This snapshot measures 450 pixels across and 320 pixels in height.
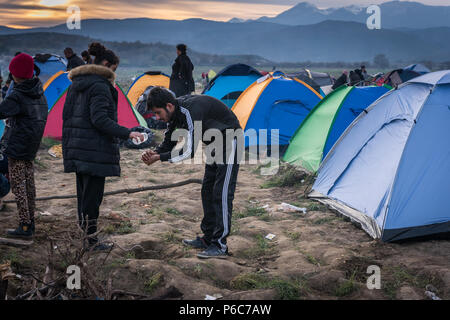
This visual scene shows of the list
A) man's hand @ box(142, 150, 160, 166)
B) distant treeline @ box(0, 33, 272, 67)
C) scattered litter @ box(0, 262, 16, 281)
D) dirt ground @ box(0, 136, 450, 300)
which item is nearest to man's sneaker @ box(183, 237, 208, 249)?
dirt ground @ box(0, 136, 450, 300)

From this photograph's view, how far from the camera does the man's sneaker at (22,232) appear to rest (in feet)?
15.7

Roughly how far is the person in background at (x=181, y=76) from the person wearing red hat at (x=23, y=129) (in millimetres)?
7790

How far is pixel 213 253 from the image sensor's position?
470 centimetres

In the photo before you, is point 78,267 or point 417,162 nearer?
point 78,267

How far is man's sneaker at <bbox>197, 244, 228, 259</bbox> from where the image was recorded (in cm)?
462

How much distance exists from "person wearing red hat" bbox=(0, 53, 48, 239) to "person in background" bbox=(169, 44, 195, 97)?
779 centimetres

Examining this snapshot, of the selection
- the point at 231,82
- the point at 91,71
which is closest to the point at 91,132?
the point at 91,71

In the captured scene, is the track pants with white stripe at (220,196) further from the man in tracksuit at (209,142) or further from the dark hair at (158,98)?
the dark hair at (158,98)

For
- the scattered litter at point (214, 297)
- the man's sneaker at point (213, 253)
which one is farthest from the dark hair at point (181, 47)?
the scattered litter at point (214, 297)

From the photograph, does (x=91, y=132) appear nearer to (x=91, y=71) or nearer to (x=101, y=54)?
(x=91, y=71)
